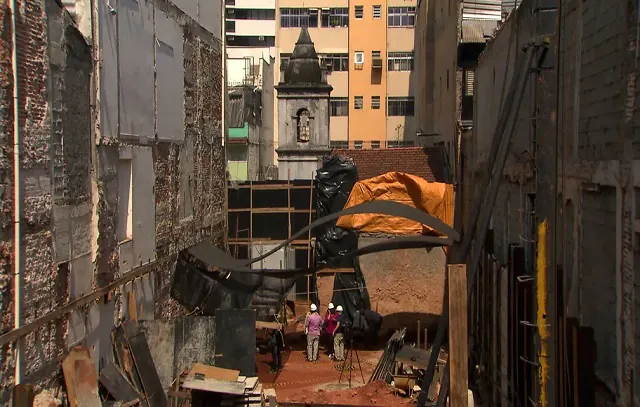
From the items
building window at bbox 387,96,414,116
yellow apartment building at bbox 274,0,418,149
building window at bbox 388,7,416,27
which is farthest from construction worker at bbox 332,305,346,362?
building window at bbox 388,7,416,27

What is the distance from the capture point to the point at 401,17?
43594 millimetres

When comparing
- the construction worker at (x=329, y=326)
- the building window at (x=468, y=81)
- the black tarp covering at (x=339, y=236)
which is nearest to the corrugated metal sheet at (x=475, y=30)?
the building window at (x=468, y=81)

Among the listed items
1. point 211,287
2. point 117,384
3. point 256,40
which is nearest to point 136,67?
point 211,287

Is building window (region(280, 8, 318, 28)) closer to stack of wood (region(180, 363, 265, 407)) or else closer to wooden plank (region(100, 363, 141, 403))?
stack of wood (region(180, 363, 265, 407))

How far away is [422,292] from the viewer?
18594mm

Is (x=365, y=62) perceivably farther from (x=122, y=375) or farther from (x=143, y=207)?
(x=122, y=375)

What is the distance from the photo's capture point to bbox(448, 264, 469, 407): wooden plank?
6.15m

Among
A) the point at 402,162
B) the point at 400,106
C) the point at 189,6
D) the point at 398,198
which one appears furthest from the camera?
the point at 400,106

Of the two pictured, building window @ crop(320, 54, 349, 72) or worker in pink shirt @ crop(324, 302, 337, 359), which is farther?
building window @ crop(320, 54, 349, 72)

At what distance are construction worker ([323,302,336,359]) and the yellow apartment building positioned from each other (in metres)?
26.6

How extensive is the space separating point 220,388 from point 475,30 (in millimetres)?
13721

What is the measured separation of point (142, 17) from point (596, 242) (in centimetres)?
820

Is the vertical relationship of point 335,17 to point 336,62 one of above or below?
above

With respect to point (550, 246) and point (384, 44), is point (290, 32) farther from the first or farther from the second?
point (550, 246)
